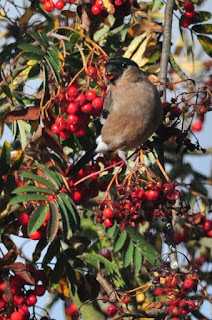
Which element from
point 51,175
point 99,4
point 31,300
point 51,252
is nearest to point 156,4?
point 99,4

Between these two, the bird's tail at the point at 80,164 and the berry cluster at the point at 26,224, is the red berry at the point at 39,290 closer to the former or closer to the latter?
the berry cluster at the point at 26,224

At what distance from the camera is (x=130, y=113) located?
3760 millimetres

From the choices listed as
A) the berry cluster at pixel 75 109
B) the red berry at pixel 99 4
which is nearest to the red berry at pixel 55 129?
the berry cluster at pixel 75 109

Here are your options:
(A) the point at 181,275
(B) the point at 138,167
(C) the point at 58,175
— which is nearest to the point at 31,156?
(C) the point at 58,175

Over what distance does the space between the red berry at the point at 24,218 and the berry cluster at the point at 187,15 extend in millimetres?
1226

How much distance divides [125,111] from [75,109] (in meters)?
0.61

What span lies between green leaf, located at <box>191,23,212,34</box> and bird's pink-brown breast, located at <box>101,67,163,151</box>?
351 mm

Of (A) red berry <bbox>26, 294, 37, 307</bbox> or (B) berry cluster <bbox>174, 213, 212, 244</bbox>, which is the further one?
(B) berry cluster <bbox>174, 213, 212, 244</bbox>

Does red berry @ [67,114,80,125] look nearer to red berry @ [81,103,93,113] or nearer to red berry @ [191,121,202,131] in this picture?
red berry @ [81,103,93,113]

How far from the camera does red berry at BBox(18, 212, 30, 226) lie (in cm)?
307

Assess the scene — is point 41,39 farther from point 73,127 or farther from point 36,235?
point 36,235

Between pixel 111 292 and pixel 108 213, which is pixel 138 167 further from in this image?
pixel 111 292

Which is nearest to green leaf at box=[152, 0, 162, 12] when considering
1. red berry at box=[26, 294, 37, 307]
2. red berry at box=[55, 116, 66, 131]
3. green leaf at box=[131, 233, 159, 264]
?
red berry at box=[55, 116, 66, 131]

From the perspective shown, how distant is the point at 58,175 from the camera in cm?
314
